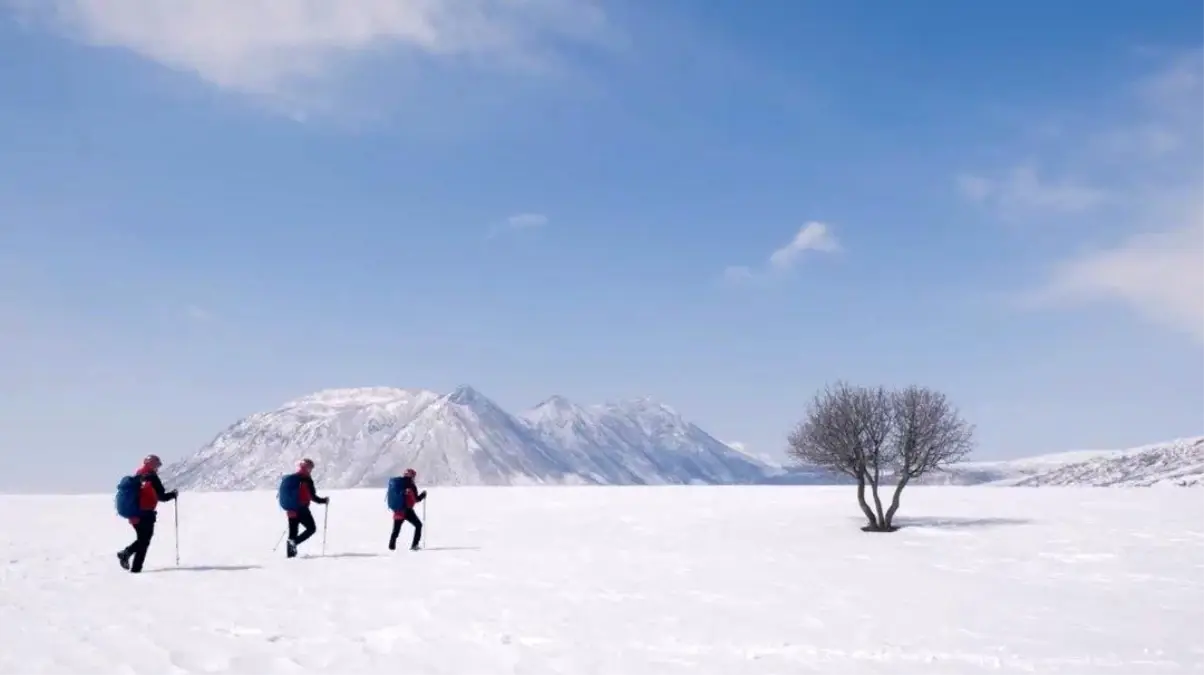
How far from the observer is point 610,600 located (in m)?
14.8

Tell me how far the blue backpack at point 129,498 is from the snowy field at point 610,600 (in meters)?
1.26

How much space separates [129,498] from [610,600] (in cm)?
1024

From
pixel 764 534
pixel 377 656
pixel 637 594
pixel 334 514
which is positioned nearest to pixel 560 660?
pixel 377 656

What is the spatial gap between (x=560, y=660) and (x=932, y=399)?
27.2 meters

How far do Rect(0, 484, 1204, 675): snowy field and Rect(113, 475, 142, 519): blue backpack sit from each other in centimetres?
126

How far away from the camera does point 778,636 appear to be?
12.0 m

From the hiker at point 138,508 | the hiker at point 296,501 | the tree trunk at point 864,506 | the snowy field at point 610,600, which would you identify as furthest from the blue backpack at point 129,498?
the tree trunk at point 864,506

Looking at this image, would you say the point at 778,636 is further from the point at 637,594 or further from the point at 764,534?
the point at 764,534

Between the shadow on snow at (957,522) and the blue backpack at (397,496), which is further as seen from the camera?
the shadow on snow at (957,522)

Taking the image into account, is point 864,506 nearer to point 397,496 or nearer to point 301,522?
point 397,496

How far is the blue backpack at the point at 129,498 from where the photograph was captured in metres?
16.7

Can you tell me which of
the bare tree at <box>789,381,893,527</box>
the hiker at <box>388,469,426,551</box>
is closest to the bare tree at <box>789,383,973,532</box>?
the bare tree at <box>789,381,893,527</box>

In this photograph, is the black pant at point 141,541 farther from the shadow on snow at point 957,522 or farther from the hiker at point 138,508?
the shadow on snow at point 957,522

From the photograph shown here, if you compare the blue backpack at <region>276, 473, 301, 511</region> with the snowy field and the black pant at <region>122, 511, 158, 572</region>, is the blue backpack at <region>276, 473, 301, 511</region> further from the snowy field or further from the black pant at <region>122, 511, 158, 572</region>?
the black pant at <region>122, 511, 158, 572</region>
